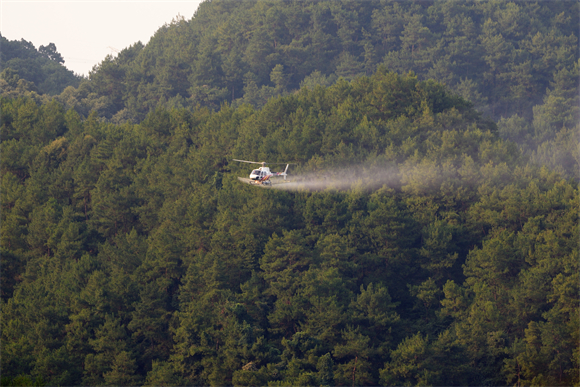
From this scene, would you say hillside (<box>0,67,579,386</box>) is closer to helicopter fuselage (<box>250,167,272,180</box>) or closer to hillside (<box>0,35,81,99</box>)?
helicopter fuselage (<box>250,167,272,180</box>)

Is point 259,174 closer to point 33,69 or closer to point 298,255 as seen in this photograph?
point 298,255

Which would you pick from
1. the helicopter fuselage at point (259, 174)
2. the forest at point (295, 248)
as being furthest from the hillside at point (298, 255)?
the helicopter fuselage at point (259, 174)

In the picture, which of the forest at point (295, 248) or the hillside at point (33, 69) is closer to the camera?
the forest at point (295, 248)

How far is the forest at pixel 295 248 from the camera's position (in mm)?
45312

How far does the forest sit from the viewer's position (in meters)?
45.3

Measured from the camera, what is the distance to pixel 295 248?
4975 centimetres

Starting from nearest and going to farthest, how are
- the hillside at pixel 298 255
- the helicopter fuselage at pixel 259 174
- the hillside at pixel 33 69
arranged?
the helicopter fuselage at pixel 259 174
the hillside at pixel 298 255
the hillside at pixel 33 69

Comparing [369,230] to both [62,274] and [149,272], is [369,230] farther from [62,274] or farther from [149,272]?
[62,274]

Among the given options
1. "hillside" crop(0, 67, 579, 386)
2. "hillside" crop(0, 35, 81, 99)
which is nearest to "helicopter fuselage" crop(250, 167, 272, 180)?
"hillside" crop(0, 67, 579, 386)

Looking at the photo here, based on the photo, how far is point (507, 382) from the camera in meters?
44.4

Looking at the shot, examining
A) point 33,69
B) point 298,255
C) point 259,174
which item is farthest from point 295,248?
point 33,69

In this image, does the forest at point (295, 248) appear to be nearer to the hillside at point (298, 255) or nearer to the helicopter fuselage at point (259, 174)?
the hillside at point (298, 255)

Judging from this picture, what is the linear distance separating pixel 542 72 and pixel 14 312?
240 ft

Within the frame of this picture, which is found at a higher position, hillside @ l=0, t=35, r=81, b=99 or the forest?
hillside @ l=0, t=35, r=81, b=99
